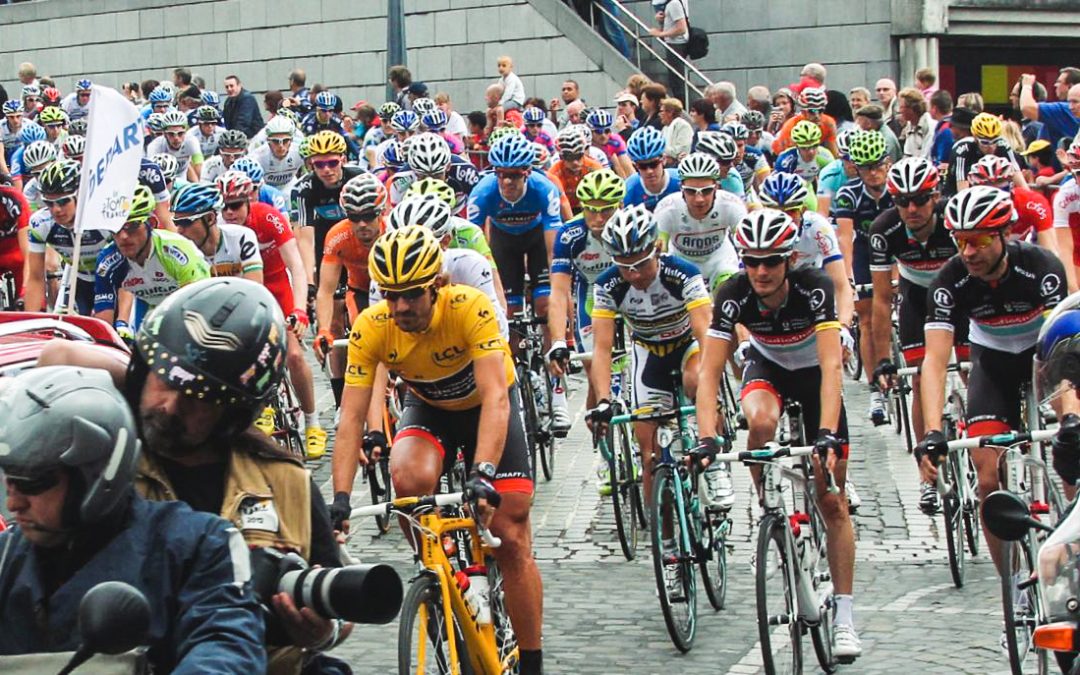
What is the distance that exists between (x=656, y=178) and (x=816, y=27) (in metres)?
15.7

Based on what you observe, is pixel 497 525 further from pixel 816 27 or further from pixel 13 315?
pixel 816 27

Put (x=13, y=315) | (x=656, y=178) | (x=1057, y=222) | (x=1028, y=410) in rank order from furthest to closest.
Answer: (x=656, y=178)
(x=1057, y=222)
(x=1028, y=410)
(x=13, y=315)

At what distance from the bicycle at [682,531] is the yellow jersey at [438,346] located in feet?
3.83

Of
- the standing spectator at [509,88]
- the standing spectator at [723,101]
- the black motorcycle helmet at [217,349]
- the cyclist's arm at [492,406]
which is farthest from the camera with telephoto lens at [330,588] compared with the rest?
the standing spectator at [509,88]

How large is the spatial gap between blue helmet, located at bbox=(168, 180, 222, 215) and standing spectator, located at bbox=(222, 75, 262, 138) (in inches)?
649

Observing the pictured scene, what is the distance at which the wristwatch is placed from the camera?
6.68 m

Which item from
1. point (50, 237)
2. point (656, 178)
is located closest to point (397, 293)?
point (50, 237)

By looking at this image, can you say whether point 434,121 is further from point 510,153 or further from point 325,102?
point 510,153

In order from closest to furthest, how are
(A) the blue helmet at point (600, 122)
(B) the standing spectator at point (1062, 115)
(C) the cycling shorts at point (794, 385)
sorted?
(C) the cycling shorts at point (794, 385) → (B) the standing spectator at point (1062, 115) → (A) the blue helmet at point (600, 122)

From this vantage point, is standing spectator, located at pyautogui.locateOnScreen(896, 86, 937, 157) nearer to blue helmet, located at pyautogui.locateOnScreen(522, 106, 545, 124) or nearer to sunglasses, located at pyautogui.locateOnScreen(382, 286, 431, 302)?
blue helmet, located at pyautogui.locateOnScreen(522, 106, 545, 124)

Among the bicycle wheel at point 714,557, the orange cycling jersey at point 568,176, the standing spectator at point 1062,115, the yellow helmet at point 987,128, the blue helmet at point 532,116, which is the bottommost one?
the bicycle wheel at point 714,557

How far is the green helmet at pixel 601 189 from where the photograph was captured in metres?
12.2

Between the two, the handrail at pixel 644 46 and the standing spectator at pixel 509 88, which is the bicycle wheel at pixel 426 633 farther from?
the handrail at pixel 644 46

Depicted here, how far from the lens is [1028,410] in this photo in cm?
880
